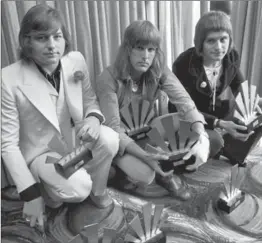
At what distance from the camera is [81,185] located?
0.93m

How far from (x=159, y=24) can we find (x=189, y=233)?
676 millimetres

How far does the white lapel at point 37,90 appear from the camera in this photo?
796 millimetres

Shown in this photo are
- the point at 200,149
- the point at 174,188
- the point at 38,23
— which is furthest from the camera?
the point at 174,188

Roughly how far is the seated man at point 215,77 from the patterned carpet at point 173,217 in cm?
15

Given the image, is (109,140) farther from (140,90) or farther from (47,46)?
(47,46)

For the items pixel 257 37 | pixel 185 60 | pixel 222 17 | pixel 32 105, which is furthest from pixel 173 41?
pixel 32 105

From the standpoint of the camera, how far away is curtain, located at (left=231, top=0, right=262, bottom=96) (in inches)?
51.5

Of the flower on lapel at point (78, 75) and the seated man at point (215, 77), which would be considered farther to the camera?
the seated man at point (215, 77)

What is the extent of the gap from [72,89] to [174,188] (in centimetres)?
49

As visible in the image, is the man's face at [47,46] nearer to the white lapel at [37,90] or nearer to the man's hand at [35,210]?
the white lapel at [37,90]

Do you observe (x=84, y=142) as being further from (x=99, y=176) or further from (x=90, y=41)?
(x=90, y=41)

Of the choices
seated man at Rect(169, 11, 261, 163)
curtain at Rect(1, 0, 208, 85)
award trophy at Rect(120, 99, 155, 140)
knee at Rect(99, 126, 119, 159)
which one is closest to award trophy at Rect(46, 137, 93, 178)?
knee at Rect(99, 126, 119, 159)

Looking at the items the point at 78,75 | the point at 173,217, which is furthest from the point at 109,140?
the point at 173,217

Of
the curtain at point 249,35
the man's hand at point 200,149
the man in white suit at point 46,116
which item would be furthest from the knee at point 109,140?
the curtain at point 249,35
